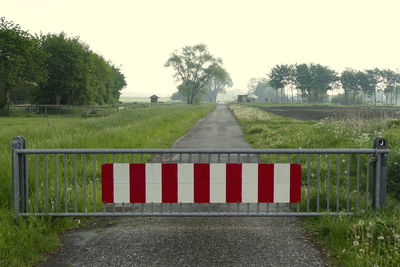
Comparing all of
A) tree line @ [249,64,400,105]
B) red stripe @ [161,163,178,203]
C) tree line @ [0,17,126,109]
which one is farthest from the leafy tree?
tree line @ [249,64,400,105]

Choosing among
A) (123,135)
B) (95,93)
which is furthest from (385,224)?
(95,93)

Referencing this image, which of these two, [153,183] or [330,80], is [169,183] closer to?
[153,183]

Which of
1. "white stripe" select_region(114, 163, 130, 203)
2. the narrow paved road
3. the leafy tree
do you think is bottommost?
the narrow paved road

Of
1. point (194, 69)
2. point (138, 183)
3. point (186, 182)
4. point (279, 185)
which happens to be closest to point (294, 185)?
point (279, 185)

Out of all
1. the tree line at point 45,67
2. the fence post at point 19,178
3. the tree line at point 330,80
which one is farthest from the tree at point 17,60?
the tree line at point 330,80

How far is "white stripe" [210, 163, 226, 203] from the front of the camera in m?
4.75

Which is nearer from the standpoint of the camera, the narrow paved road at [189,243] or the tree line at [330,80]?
the narrow paved road at [189,243]

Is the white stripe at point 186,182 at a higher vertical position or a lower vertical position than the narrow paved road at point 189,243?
higher

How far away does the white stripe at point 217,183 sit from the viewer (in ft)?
15.6

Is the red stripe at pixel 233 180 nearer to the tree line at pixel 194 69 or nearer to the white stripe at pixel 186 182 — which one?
the white stripe at pixel 186 182

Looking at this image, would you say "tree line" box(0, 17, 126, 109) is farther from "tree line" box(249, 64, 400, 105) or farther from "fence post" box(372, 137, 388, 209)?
"tree line" box(249, 64, 400, 105)

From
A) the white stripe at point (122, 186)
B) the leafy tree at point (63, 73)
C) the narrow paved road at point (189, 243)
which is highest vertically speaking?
the leafy tree at point (63, 73)

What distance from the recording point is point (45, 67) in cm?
5628

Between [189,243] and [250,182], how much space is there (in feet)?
3.55
